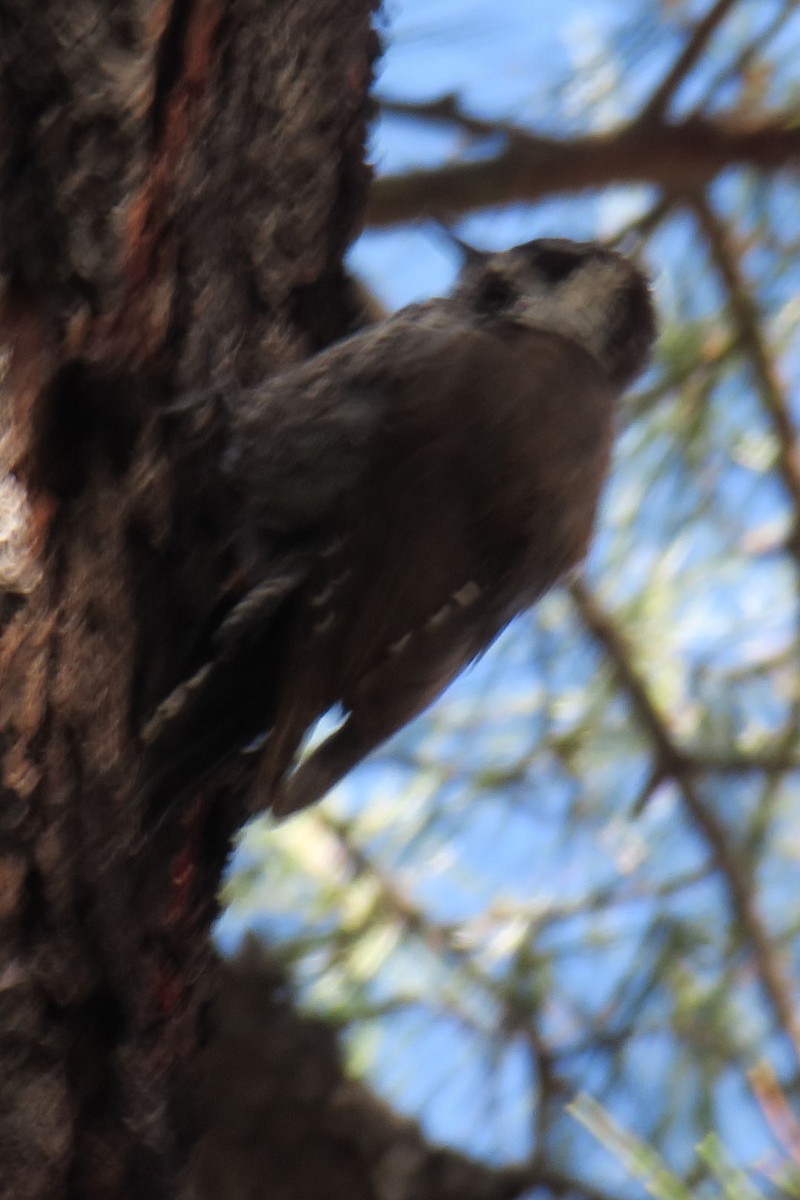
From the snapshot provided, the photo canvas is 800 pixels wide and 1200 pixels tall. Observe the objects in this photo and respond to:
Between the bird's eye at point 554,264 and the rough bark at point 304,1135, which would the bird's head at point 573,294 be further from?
the rough bark at point 304,1135

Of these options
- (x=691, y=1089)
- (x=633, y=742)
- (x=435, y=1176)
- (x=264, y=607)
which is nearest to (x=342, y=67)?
(x=264, y=607)

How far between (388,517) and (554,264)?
1.91 ft

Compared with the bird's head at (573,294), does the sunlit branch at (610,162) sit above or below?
above

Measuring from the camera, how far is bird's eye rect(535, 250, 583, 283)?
216 cm

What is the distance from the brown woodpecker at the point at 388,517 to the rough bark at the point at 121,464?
0.08 metres

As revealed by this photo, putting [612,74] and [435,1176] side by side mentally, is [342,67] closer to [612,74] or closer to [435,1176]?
[612,74]

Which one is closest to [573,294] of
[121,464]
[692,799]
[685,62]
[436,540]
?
[685,62]

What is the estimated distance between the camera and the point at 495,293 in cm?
212

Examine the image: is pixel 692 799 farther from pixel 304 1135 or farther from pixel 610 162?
pixel 610 162

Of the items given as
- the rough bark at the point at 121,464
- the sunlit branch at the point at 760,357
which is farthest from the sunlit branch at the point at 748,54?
the rough bark at the point at 121,464

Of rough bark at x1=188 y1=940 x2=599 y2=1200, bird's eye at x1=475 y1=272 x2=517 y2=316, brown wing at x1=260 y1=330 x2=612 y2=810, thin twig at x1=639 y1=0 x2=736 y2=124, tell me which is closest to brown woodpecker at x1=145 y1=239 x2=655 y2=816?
brown wing at x1=260 y1=330 x2=612 y2=810

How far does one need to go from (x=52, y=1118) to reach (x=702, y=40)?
1639 mm

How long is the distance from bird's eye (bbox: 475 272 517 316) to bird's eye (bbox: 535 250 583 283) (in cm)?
7

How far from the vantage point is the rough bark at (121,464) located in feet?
3.97
